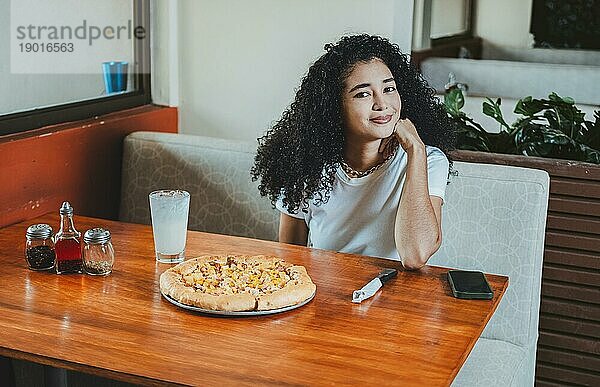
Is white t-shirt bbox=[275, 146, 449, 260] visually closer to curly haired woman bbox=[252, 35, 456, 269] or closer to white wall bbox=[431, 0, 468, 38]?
curly haired woman bbox=[252, 35, 456, 269]

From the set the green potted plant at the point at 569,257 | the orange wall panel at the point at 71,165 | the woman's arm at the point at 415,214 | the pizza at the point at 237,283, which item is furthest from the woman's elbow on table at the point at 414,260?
the orange wall panel at the point at 71,165

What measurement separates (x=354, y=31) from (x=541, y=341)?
1.16 metres

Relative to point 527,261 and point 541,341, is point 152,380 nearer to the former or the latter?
point 527,261

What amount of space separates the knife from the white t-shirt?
1.03 ft

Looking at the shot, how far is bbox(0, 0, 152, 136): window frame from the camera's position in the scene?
2.61 meters

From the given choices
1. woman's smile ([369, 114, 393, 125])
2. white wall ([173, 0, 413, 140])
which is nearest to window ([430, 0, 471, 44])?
white wall ([173, 0, 413, 140])

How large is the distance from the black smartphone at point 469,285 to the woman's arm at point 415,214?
93 millimetres

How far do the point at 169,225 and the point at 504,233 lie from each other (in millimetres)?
889

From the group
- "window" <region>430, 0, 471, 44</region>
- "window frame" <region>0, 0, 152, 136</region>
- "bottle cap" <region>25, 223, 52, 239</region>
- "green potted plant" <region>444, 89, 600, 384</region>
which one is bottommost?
"green potted plant" <region>444, 89, 600, 384</region>

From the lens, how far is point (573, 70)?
202 inches

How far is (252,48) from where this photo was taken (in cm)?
319

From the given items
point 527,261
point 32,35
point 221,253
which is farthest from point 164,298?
point 32,35

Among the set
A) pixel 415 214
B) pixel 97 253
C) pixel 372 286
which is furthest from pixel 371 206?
→ pixel 97 253

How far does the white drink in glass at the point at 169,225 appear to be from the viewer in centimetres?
200
